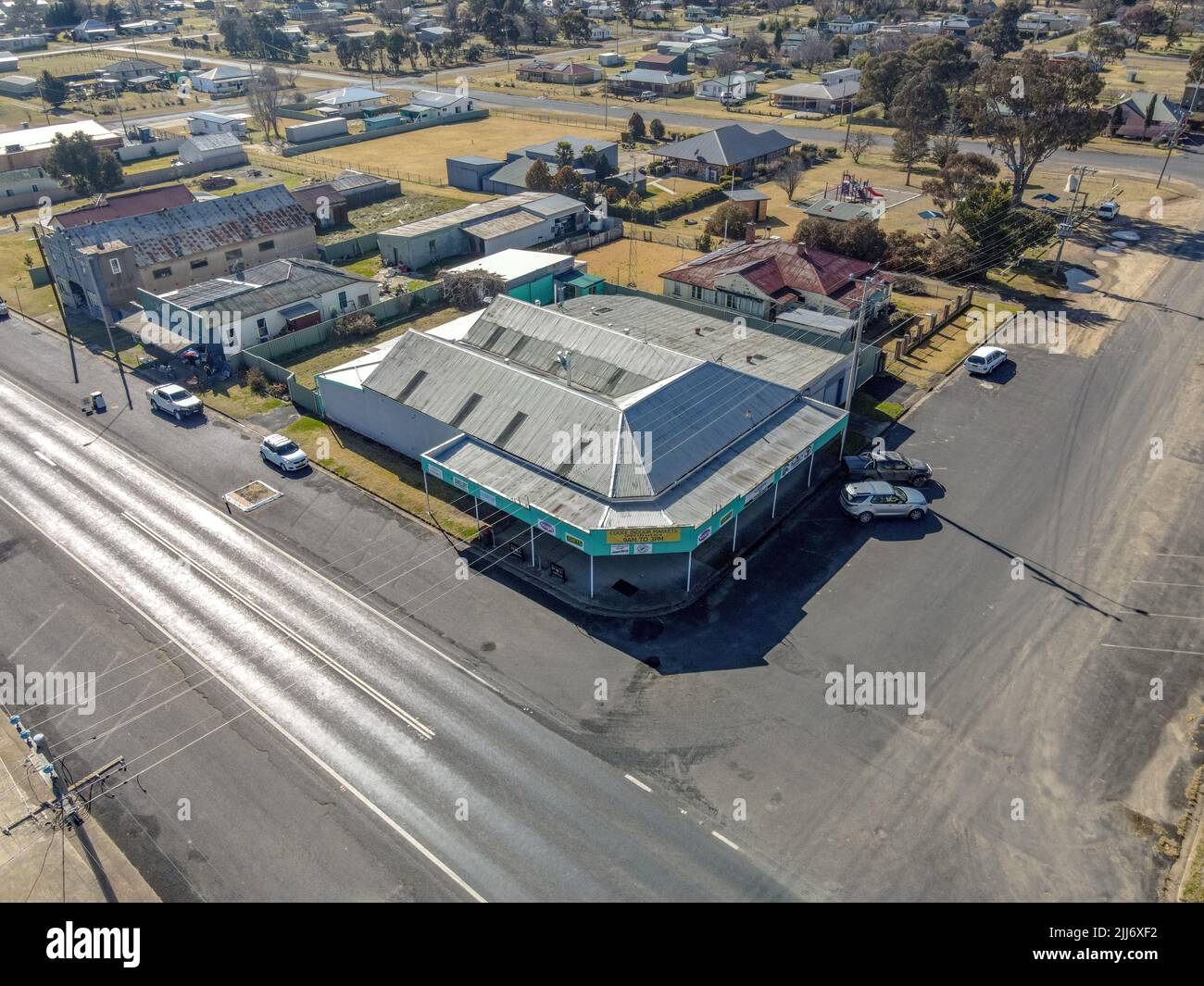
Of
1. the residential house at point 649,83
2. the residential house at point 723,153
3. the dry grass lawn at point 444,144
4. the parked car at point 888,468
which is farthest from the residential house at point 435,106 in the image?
the parked car at point 888,468

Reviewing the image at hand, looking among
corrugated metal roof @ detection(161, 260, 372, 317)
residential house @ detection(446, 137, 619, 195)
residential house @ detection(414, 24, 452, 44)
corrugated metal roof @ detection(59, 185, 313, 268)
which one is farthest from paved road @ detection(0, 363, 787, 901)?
residential house @ detection(414, 24, 452, 44)

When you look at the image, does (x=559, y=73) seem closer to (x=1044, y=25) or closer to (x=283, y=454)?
(x=1044, y=25)

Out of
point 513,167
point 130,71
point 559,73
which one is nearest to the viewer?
point 513,167

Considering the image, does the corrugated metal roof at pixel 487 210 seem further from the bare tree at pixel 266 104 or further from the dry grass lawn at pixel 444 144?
the bare tree at pixel 266 104

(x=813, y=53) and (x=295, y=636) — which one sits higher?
(x=813, y=53)

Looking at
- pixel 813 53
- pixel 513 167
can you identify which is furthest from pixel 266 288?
pixel 813 53
